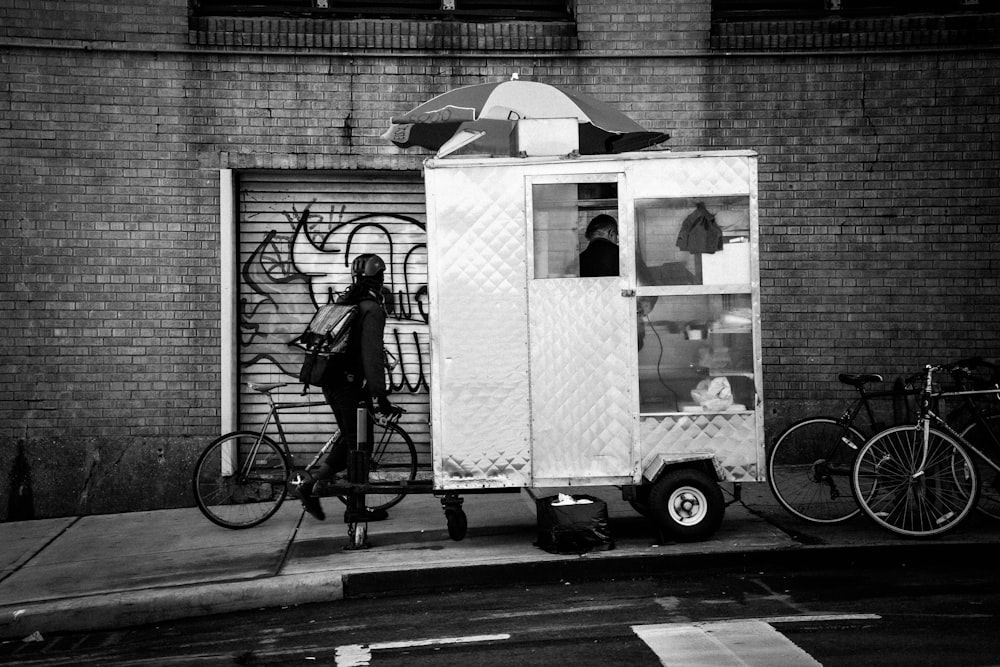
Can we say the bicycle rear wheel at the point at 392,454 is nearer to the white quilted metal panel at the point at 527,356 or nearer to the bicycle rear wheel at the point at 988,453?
the white quilted metal panel at the point at 527,356

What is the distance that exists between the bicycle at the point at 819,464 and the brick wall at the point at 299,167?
7.00 ft

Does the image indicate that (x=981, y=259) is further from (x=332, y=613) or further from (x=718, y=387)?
(x=332, y=613)

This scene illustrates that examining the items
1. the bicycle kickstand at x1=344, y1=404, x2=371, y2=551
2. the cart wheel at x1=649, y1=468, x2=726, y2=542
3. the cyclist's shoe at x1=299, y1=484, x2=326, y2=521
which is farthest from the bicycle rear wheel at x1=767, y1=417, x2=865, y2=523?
the cyclist's shoe at x1=299, y1=484, x2=326, y2=521

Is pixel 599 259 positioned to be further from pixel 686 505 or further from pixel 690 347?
pixel 686 505

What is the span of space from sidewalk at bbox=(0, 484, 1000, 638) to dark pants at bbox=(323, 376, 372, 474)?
0.60 m

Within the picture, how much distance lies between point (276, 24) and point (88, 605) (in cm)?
566

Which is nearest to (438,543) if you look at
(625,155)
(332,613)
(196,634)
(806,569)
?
(332,613)

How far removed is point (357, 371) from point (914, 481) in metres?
4.10

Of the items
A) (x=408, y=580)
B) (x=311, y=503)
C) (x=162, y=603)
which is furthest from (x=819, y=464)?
(x=162, y=603)

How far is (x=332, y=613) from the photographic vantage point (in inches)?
232

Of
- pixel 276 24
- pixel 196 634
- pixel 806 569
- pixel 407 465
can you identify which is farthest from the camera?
pixel 276 24

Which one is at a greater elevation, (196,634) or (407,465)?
(407,465)

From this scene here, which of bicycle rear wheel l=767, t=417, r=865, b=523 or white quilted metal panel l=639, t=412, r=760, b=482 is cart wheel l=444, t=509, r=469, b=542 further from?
bicycle rear wheel l=767, t=417, r=865, b=523

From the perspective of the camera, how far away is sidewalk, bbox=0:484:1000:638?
20.0 ft
